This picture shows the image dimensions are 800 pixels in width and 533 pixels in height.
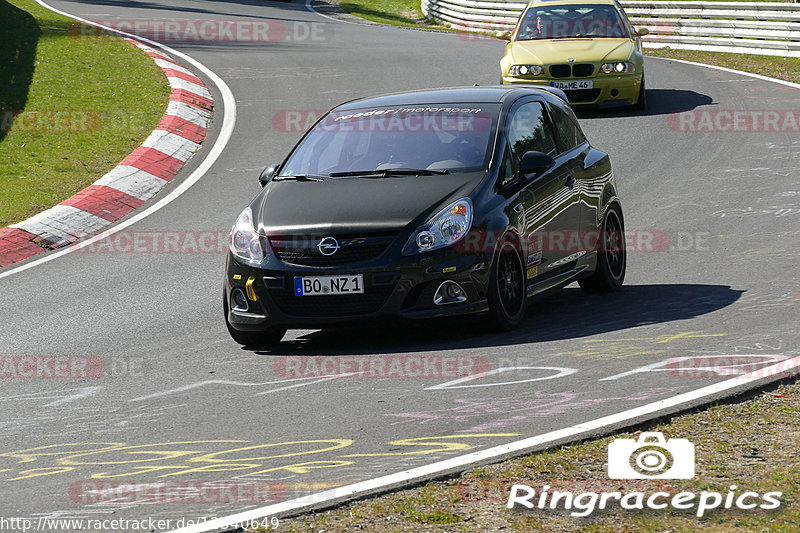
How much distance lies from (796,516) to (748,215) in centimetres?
815

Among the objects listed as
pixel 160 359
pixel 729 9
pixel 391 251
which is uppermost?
pixel 729 9

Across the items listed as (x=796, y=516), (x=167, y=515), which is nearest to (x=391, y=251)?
(x=167, y=515)

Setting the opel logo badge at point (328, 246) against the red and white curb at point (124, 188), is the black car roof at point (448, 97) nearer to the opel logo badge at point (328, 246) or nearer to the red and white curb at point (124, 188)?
the opel logo badge at point (328, 246)

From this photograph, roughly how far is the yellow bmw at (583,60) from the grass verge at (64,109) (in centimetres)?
567

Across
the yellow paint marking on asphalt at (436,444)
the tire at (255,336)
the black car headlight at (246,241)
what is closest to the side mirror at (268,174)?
the black car headlight at (246,241)

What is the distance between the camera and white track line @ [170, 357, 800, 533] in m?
4.89

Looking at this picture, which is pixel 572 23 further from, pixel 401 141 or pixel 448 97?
pixel 401 141

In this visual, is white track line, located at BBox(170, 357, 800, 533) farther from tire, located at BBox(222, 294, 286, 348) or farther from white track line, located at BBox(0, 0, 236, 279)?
white track line, located at BBox(0, 0, 236, 279)

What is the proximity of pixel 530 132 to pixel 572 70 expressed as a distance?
31.3ft

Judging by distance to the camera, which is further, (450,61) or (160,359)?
(450,61)

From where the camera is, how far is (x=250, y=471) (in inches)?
216

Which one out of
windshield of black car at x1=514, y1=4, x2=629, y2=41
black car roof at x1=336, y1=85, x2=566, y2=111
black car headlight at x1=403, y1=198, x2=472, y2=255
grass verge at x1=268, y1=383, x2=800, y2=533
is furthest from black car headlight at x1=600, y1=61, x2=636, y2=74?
grass verge at x1=268, y1=383, x2=800, y2=533

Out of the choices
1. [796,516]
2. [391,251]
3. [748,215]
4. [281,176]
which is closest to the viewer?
[796,516]

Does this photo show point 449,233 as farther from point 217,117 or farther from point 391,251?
point 217,117
